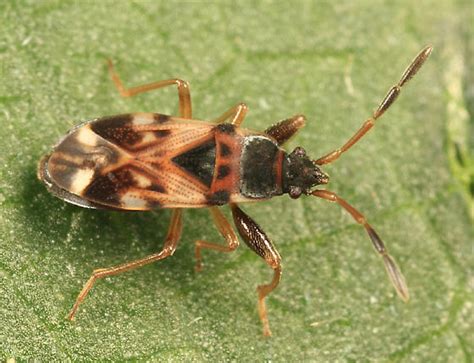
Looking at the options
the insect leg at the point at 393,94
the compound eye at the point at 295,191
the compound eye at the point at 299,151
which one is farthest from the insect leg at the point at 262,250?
the insect leg at the point at 393,94

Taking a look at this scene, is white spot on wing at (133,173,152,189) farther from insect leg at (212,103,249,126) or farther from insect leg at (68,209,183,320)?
insect leg at (212,103,249,126)

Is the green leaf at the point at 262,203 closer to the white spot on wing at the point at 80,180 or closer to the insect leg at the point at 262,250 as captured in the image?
the insect leg at the point at 262,250

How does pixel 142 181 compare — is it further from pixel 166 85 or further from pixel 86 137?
pixel 166 85

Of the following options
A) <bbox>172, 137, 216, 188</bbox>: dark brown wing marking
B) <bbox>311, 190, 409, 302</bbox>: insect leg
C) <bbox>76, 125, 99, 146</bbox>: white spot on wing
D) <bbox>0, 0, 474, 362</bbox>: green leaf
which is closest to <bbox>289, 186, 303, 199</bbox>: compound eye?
<bbox>311, 190, 409, 302</bbox>: insect leg

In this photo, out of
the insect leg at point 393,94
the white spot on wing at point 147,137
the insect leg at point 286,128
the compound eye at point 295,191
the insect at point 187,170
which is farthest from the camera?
the insect leg at point 286,128

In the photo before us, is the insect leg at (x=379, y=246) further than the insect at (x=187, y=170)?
Yes

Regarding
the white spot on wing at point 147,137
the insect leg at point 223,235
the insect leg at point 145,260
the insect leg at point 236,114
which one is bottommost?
the insect leg at point 145,260
